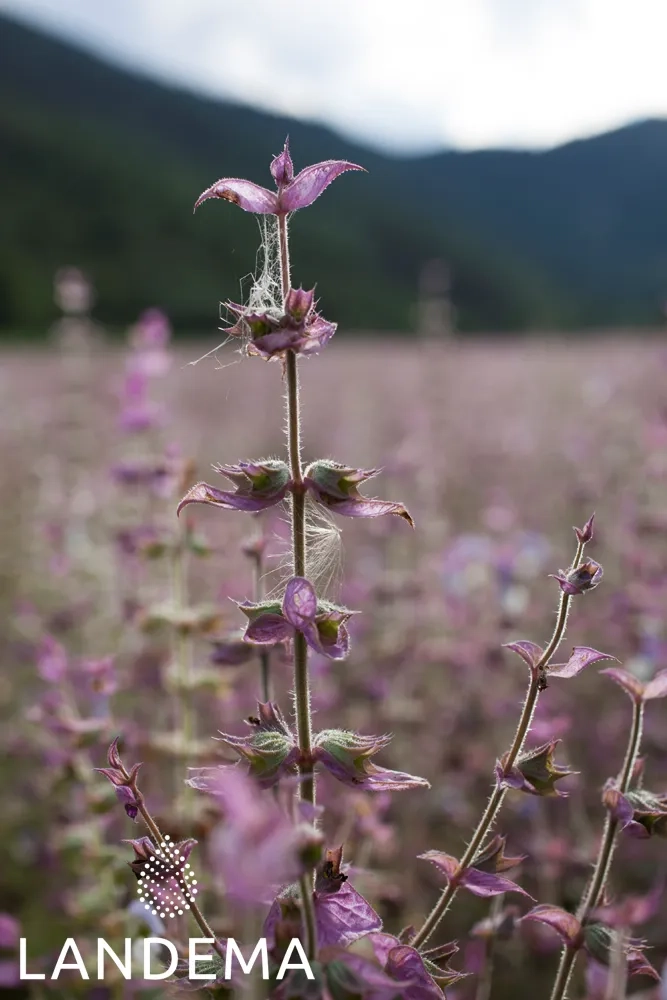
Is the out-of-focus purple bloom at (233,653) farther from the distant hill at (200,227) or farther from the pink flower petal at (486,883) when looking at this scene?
the distant hill at (200,227)

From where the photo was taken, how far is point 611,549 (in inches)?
131

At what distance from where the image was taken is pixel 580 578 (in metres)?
0.77

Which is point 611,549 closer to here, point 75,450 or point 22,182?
point 75,450

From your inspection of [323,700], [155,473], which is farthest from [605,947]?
[323,700]

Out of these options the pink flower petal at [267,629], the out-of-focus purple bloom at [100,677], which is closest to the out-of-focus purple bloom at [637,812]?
the pink flower petal at [267,629]

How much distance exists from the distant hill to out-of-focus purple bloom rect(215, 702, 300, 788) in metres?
47.9

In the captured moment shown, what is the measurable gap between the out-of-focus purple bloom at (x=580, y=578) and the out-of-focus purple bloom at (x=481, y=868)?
0.25 m

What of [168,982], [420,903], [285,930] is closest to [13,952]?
[420,903]

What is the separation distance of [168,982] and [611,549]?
2812mm

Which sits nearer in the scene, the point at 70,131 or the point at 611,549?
the point at 611,549

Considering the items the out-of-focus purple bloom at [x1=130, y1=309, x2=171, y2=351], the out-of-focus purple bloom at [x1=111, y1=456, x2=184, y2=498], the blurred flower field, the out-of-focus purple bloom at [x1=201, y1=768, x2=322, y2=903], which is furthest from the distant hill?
the out-of-focus purple bloom at [x1=201, y1=768, x2=322, y2=903]

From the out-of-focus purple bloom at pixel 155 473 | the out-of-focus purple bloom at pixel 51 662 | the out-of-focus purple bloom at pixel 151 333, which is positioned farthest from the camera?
the out-of-focus purple bloom at pixel 151 333

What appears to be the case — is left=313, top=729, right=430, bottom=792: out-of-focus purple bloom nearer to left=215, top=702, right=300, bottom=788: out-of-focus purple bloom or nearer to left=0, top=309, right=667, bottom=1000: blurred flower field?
left=215, top=702, right=300, bottom=788: out-of-focus purple bloom

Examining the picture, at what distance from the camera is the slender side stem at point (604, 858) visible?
806 millimetres
